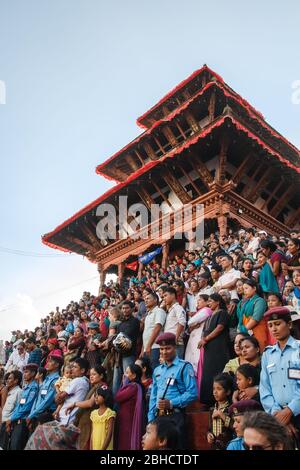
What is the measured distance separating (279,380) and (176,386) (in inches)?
44.7

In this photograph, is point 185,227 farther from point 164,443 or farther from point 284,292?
point 164,443

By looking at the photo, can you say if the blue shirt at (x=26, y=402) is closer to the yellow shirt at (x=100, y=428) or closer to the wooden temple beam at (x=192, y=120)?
the yellow shirt at (x=100, y=428)

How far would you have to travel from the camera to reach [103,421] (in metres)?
4.51

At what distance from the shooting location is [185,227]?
15.5 meters

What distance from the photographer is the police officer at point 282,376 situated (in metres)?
3.04

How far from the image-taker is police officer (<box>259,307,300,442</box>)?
3.04 metres

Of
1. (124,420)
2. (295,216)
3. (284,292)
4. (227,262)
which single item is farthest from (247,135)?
(124,420)

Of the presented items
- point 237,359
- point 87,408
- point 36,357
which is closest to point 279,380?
point 237,359

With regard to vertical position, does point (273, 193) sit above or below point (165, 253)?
above

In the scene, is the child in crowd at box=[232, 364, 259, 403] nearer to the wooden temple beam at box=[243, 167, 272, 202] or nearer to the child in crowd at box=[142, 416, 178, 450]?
the child in crowd at box=[142, 416, 178, 450]

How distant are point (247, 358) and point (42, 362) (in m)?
5.56

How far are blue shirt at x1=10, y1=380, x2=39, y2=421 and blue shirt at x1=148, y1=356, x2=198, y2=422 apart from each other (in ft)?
8.81

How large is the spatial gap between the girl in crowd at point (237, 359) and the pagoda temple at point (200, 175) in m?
10.1

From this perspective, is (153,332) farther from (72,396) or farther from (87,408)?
(72,396)
